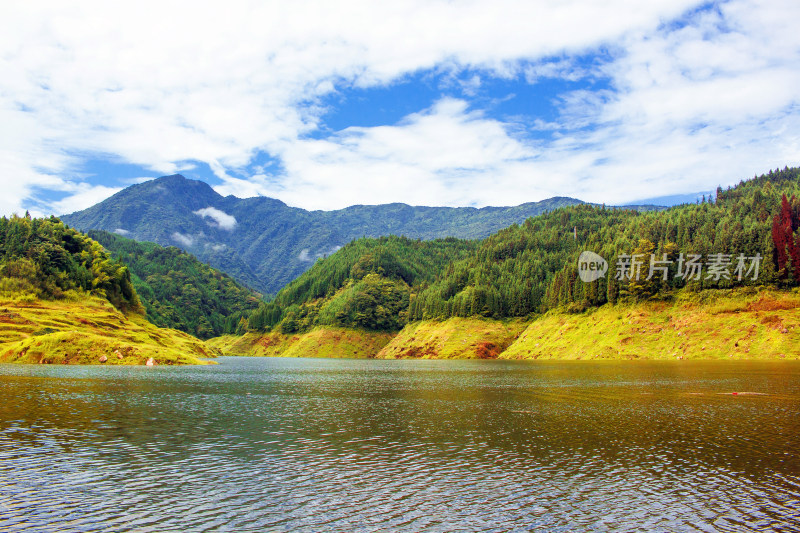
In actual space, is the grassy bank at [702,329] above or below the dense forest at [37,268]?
below

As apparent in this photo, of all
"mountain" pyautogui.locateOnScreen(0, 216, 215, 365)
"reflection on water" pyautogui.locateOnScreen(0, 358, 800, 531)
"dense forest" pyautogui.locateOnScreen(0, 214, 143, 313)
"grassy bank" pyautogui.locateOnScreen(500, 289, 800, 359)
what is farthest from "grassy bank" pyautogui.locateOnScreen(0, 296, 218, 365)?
"grassy bank" pyautogui.locateOnScreen(500, 289, 800, 359)

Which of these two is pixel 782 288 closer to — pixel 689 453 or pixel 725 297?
pixel 725 297

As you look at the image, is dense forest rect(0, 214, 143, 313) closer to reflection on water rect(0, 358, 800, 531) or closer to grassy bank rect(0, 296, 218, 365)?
grassy bank rect(0, 296, 218, 365)

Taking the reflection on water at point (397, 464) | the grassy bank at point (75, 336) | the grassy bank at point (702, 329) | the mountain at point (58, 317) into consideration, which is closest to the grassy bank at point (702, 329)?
the grassy bank at point (702, 329)

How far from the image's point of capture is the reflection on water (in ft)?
84.5

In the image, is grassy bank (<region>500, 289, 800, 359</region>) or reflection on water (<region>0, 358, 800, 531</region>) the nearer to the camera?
reflection on water (<region>0, 358, 800, 531</region>)

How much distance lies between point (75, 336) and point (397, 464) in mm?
131677

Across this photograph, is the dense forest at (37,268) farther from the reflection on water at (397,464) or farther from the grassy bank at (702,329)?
the grassy bank at (702,329)

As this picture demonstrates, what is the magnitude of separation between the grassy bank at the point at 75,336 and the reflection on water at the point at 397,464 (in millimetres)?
75397

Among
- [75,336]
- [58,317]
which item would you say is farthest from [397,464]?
[58,317]

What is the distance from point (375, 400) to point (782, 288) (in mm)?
155791

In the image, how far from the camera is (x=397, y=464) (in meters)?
35.8

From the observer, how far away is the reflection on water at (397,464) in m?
25.8

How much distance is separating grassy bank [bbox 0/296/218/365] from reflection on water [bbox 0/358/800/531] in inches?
2968
